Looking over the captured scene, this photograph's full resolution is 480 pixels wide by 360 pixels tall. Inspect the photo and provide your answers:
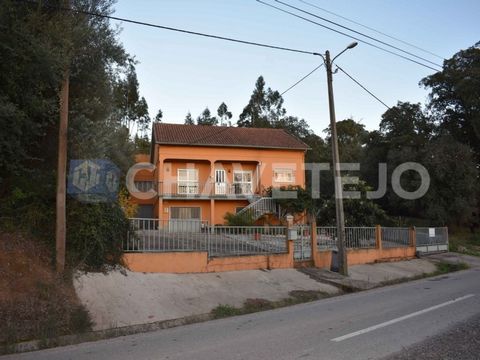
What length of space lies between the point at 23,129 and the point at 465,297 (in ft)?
36.2

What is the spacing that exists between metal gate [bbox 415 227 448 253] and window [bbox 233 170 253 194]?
12.2m

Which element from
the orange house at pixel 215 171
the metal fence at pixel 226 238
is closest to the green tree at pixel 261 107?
the orange house at pixel 215 171

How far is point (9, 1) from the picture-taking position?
332 inches

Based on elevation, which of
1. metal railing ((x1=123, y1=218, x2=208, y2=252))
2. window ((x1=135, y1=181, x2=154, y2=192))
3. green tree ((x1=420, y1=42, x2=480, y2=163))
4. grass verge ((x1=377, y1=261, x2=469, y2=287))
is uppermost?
green tree ((x1=420, y1=42, x2=480, y2=163))

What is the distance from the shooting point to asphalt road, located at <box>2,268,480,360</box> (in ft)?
20.2

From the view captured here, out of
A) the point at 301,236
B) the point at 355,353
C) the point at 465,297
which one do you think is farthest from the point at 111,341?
the point at 301,236

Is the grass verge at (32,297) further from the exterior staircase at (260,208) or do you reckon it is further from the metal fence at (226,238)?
the exterior staircase at (260,208)

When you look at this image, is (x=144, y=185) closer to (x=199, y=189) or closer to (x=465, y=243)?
(x=199, y=189)

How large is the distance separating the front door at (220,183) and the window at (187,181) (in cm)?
148

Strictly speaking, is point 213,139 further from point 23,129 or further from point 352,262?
point 23,129

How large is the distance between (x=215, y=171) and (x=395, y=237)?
14023 millimetres

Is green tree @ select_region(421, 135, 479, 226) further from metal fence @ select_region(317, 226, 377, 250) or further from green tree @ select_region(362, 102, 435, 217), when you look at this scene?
metal fence @ select_region(317, 226, 377, 250)

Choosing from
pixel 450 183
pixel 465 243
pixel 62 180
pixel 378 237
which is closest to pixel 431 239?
pixel 378 237

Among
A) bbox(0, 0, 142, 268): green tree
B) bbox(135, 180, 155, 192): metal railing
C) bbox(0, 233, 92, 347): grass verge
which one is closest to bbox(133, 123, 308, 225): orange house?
bbox(135, 180, 155, 192): metal railing
